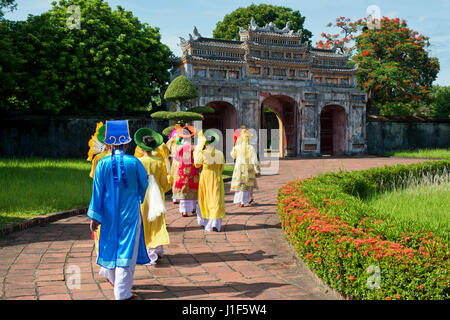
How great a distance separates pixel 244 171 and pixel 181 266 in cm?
462

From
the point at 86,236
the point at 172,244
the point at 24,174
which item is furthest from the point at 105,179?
the point at 24,174

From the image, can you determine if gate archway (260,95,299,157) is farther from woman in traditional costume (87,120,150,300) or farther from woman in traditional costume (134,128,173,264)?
woman in traditional costume (87,120,150,300)

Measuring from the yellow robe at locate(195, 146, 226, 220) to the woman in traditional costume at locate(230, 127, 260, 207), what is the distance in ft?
6.91

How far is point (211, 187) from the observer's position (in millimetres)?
7223

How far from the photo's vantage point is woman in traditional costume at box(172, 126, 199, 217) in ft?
27.2

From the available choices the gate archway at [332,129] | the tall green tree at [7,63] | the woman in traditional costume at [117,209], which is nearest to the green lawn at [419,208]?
the woman in traditional costume at [117,209]

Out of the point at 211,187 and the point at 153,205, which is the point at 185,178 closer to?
the point at 211,187

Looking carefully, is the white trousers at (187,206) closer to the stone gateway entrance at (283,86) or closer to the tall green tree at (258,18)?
the stone gateway entrance at (283,86)

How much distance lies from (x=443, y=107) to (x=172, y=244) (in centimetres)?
Answer: 3555

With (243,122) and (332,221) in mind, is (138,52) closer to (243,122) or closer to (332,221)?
(243,122)

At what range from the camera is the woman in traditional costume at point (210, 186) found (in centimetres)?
702

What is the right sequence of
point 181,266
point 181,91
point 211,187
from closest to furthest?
1. point 181,266
2. point 211,187
3. point 181,91

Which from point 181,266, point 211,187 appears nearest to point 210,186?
point 211,187

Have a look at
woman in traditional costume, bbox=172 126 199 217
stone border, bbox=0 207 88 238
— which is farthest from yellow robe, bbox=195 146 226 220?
stone border, bbox=0 207 88 238
